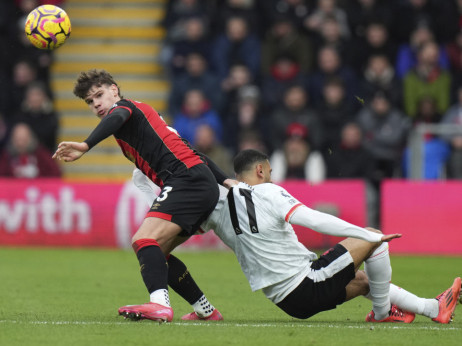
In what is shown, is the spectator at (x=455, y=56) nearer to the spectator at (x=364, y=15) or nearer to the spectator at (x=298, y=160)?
the spectator at (x=364, y=15)

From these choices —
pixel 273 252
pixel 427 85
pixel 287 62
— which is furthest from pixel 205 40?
pixel 273 252

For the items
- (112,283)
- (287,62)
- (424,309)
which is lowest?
(112,283)

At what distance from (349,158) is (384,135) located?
0.72 m

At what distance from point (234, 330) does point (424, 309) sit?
1.50 metres

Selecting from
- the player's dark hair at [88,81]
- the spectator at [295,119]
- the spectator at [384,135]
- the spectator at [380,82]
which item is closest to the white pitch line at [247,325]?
the player's dark hair at [88,81]

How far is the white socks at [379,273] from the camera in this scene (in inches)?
266

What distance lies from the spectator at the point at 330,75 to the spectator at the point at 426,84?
0.87 m

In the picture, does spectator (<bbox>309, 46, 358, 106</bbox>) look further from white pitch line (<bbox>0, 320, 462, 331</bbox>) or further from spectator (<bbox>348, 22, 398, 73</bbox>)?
white pitch line (<bbox>0, 320, 462, 331</bbox>)

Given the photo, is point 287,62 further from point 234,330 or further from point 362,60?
point 234,330

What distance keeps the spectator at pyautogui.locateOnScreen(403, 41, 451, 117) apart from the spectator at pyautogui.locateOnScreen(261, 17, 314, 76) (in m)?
1.73

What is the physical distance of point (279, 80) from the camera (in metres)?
15.9

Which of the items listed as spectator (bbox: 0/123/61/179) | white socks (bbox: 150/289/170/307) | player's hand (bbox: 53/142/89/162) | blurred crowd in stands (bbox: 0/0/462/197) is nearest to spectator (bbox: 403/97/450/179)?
blurred crowd in stands (bbox: 0/0/462/197)

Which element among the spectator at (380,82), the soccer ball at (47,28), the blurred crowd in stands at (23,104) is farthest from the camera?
the spectator at (380,82)

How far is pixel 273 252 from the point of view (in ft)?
22.2
